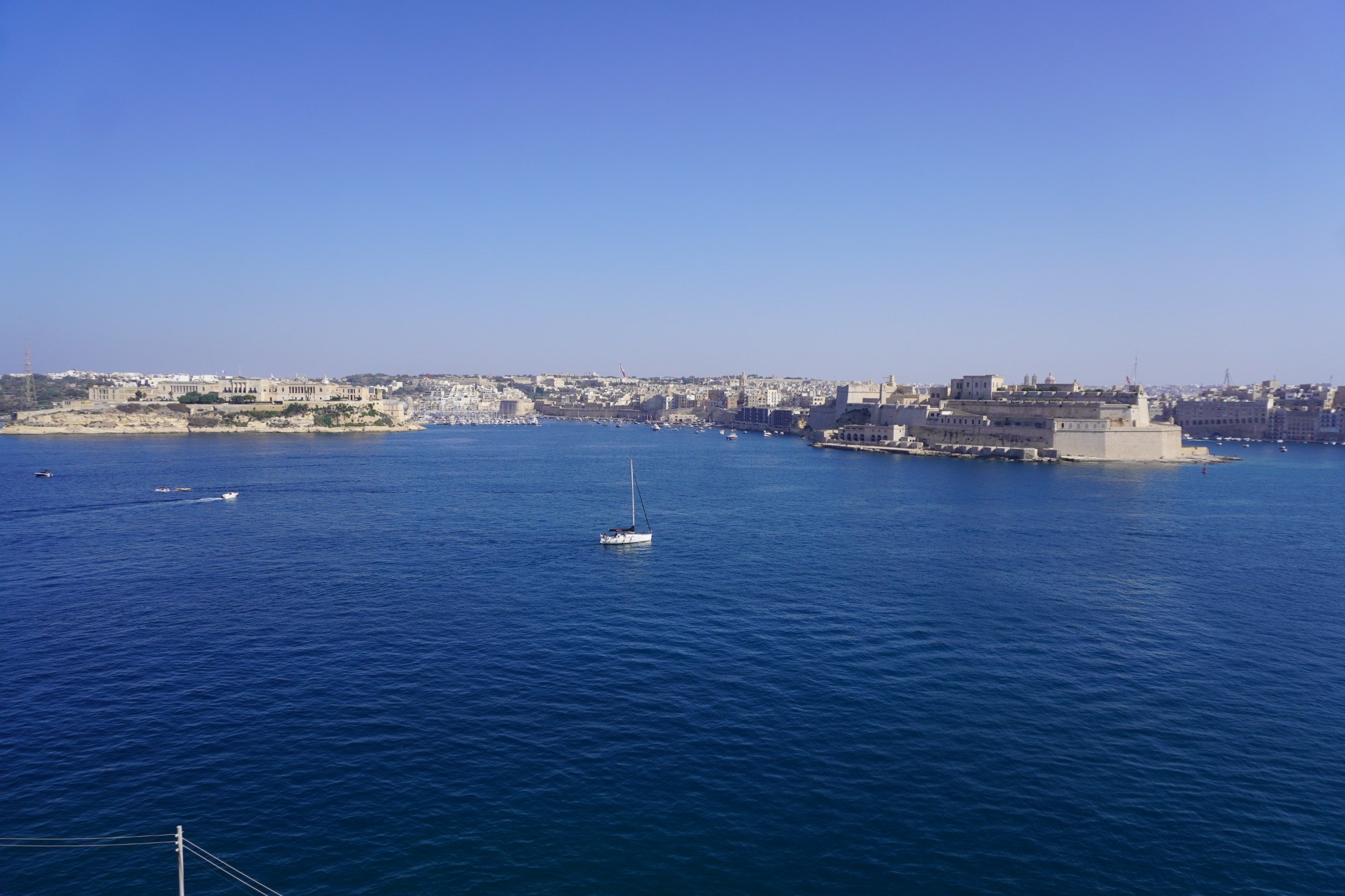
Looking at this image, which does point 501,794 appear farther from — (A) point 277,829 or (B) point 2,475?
(B) point 2,475

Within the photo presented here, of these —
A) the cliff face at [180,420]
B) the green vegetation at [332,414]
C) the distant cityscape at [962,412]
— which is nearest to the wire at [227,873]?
the distant cityscape at [962,412]

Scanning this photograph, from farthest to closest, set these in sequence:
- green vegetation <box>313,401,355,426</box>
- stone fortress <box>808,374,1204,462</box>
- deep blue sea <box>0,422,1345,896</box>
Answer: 1. green vegetation <box>313,401,355,426</box>
2. stone fortress <box>808,374,1204,462</box>
3. deep blue sea <box>0,422,1345,896</box>

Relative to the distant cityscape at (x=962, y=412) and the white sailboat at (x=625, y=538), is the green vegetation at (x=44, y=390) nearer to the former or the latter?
the distant cityscape at (x=962, y=412)

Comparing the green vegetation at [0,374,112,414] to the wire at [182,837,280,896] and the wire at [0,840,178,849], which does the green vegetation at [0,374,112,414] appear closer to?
the wire at [0,840,178,849]

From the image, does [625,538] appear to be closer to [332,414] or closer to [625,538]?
[625,538]

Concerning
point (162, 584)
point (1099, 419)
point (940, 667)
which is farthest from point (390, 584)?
point (1099, 419)

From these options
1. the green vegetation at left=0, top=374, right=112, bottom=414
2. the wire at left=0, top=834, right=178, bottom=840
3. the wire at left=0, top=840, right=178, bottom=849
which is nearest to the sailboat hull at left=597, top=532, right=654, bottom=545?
the wire at left=0, top=834, right=178, bottom=840
